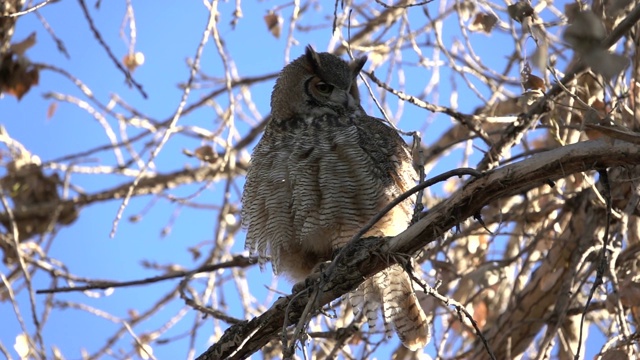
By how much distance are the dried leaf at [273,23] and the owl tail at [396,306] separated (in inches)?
52.3

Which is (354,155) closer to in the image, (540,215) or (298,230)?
(298,230)

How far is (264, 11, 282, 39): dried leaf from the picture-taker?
13.1 ft

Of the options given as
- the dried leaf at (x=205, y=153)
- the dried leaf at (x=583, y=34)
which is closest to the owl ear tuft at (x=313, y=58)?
the dried leaf at (x=205, y=153)

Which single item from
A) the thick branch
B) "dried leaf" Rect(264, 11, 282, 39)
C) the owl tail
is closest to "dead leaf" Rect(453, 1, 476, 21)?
"dried leaf" Rect(264, 11, 282, 39)

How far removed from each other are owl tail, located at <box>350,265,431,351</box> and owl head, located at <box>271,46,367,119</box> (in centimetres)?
77

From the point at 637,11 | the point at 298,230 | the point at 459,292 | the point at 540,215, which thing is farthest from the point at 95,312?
the point at 637,11

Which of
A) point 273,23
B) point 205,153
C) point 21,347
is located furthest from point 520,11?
point 21,347

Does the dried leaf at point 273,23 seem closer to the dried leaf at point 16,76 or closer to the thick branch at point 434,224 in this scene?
the dried leaf at point 16,76

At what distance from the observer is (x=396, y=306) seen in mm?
3432

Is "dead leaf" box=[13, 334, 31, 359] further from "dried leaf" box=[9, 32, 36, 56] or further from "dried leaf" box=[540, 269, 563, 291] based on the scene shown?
"dried leaf" box=[540, 269, 563, 291]

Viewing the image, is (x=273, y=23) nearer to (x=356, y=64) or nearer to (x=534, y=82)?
(x=356, y=64)

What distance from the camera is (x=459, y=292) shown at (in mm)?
3658

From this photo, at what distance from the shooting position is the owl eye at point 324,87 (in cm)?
387

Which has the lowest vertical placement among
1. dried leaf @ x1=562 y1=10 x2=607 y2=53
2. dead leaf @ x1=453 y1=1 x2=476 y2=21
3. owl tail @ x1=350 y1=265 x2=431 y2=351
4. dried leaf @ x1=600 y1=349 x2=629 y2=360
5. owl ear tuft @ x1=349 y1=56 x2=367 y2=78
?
dried leaf @ x1=600 y1=349 x2=629 y2=360
